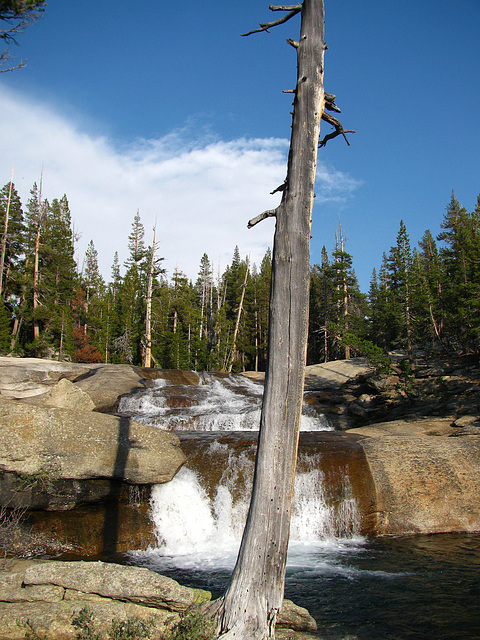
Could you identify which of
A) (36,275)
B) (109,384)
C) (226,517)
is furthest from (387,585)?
(36,275)

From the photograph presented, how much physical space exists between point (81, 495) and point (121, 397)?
31.2 feet

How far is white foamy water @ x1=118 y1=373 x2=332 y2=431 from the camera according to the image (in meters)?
15.7

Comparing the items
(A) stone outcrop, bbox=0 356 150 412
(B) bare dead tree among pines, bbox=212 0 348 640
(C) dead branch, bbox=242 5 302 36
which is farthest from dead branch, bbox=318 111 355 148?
(A) stone outcrop, bbox=0 356 150 412

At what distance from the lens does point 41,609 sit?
4680 millimetres

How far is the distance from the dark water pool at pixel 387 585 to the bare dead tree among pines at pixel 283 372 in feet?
5.83

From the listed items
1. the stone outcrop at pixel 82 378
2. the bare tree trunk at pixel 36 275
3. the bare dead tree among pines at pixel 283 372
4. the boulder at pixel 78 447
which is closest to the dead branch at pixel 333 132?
the bare dead tree among pines at pixel 283 372

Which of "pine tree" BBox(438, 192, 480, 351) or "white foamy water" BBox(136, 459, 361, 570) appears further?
"pine tree" BBox(438, 192, 480, 351)

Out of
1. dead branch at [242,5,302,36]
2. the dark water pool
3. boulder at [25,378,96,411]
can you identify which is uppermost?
dead branch at [242,5,302,36]

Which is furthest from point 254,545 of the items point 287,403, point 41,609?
point 41,609

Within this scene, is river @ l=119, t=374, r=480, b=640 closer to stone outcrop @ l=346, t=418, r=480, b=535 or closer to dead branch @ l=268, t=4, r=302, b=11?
stone outcrop @ l=346, t=418, r=480, b=535

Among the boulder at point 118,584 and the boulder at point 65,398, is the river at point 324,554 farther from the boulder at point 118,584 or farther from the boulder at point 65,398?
the boulder at point 65,398

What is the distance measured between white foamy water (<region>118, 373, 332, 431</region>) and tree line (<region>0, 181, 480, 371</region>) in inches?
227

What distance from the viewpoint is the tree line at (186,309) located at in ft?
97.9

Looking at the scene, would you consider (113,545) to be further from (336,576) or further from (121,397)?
(121,397)
